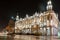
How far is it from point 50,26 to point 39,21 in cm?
488

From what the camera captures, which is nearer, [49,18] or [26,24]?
[49,18]

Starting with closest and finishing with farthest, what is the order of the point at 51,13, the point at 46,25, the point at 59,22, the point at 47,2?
the point at 46,25 < the point at 51,13 < the point at 47,2 < the point at 59,22

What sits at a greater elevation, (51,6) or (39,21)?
(51,6)

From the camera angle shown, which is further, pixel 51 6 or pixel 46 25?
pixel 51 6

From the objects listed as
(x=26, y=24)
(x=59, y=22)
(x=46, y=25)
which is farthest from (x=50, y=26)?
(x=59, y=22)

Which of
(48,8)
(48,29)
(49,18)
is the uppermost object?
(48,8)

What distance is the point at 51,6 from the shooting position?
2405 inches

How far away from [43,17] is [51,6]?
8174mm

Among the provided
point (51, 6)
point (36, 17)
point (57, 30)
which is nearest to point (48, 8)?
point (51, 6)

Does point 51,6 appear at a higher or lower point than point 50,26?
higher

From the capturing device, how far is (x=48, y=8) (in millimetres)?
60562

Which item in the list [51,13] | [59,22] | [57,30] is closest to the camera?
[51,13]

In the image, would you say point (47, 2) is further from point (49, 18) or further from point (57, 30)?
point (57, 30)

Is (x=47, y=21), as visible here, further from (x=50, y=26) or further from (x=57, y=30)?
(x=57, y=30)
